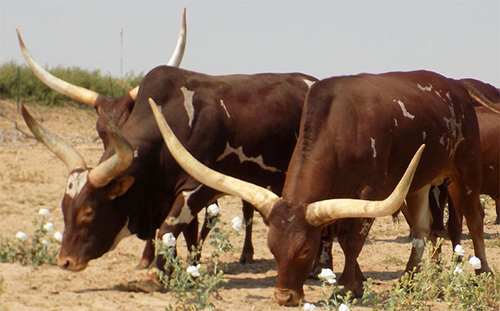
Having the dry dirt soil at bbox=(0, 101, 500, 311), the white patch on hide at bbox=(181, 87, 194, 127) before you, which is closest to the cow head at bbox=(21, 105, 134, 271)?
the dry dirt soil at bbox=(0, 101, 500, 311)

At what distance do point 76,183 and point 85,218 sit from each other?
269 millimetres

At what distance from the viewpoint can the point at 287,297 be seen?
203 inches

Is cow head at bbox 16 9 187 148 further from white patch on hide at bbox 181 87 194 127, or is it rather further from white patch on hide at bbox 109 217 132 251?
white patch on hide at bbox 109 217 132 251

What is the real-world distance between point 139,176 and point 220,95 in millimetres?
1004

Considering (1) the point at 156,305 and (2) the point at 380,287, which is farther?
(2) the point at 380,287

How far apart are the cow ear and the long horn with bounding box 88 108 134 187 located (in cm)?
12

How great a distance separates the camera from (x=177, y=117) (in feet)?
20.9

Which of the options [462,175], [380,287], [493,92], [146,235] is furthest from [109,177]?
[493,92]

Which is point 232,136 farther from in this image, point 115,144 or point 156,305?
point 156,305

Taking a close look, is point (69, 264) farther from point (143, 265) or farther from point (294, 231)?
point (294, 231)

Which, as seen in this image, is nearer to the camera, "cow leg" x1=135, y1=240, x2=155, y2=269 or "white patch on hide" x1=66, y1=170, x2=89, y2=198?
"white patch on hide" x1=66, y1=170, x2=89, y2=198

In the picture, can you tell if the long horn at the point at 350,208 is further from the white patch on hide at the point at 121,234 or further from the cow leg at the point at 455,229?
the cow leg at the point at 455,229

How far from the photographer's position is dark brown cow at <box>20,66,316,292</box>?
5.95 meters

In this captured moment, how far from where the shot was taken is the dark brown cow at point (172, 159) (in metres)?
5.95
